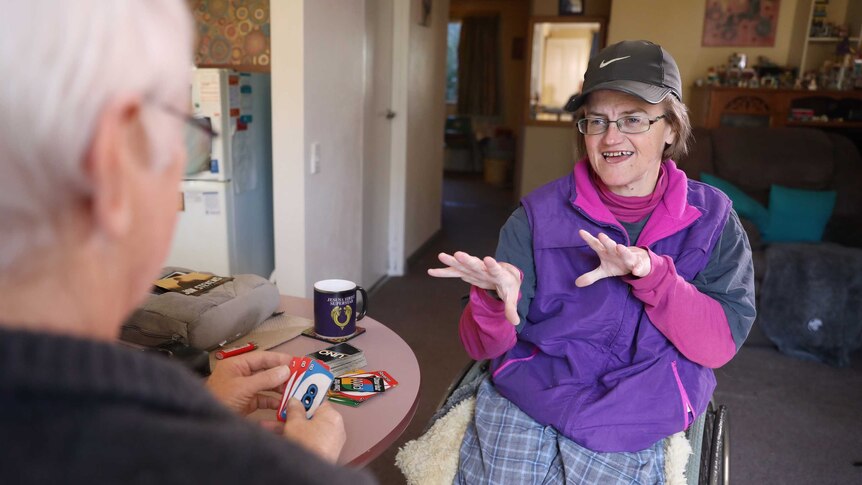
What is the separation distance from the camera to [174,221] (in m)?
0.50

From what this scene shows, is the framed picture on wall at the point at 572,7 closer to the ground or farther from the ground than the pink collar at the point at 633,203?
farther from the ground

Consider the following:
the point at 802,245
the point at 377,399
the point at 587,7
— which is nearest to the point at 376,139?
the point at 802,245

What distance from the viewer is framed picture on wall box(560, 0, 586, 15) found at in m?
5.79

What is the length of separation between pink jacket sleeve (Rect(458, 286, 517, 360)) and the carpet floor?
25 centimetres

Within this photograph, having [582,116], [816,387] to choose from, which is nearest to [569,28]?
[816,387]

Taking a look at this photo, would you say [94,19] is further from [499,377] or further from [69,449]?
[499,377]

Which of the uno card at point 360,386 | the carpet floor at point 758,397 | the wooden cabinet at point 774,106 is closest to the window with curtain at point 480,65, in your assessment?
the wooden cabinet at point 774,106

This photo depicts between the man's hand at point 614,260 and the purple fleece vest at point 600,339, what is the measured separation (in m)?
0.09

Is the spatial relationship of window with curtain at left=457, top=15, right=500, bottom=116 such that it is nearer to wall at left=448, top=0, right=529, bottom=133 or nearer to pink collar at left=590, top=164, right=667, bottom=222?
wall at left=448, top=0, right=529, bottom=133

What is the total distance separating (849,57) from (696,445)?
4155mm

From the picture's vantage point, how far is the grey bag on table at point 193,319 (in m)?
1.15

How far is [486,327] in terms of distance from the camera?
128 centimetres

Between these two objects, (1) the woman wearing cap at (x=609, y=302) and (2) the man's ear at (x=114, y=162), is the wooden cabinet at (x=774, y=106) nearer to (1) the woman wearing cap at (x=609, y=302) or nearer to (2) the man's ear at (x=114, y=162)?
(1) the woman wearing cap at (x=609, y=302)

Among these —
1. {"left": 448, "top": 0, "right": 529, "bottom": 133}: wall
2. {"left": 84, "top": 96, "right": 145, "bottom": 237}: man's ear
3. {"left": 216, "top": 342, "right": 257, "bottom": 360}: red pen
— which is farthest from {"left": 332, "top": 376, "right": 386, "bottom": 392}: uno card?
{"left": 448, "top": 0, "right": 529, "bottom": 133}: wall
